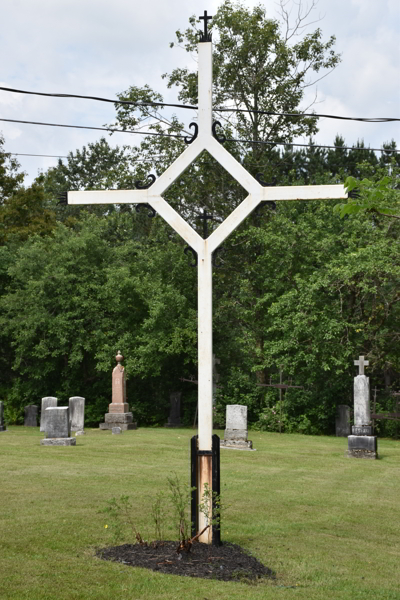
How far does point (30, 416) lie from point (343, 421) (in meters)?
11.2

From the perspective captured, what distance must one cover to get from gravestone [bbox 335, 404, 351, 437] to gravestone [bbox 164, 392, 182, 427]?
603cm

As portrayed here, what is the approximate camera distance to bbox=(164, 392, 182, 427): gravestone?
1037 inches

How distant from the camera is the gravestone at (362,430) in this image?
53.6 feet

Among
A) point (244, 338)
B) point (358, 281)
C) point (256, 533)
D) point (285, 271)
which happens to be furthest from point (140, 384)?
point (256, 533)

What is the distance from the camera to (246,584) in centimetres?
543

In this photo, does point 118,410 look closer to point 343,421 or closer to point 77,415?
point 77,415

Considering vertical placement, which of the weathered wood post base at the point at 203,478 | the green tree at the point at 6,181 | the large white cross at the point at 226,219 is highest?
the green tree at the point at 6,181

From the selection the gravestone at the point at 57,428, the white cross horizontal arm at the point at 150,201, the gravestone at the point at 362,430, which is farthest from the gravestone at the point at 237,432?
the white cross horizontal arm at the point at 150,201

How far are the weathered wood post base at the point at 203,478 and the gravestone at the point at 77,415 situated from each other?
14.5 metres

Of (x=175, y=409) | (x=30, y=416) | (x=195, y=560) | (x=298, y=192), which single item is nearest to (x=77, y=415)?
(x=30, y=416)

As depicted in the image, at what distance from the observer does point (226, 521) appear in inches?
312

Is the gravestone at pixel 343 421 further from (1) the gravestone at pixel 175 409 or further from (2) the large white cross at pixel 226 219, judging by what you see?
(2) the large white cross at pixel 226 219

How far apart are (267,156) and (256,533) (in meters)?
24.2

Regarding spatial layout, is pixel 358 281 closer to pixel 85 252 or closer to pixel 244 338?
pixel 244 338
